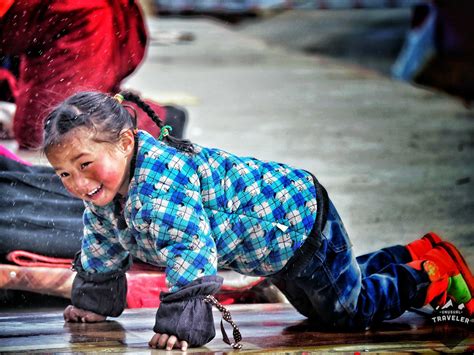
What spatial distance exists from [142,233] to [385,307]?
82 cm

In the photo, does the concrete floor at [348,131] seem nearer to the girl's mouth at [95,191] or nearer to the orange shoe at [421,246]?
the orange shoe at [421,246]

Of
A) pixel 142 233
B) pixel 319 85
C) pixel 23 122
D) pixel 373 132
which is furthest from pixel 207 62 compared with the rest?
pixel 142 233

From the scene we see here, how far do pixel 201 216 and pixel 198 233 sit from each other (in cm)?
6

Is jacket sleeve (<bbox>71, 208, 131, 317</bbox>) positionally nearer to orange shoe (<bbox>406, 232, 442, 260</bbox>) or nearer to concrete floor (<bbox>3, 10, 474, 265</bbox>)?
orange shoe (<bbox>406, 232, 442, 260</bbox>)

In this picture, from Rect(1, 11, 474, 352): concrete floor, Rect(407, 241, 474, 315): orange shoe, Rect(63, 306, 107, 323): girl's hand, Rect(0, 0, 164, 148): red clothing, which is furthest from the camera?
Rect(1, 11, 474, 352): concrete floor

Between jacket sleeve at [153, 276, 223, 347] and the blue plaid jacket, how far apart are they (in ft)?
0.09

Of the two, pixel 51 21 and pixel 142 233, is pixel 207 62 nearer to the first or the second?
pixel 51 21

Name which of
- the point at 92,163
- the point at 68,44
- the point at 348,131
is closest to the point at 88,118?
the point at 92,163

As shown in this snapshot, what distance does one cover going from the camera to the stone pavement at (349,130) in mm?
5590

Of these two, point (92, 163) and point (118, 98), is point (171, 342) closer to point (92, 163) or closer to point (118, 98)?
point (92, 163)

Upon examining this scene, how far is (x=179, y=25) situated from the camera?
19188 mm

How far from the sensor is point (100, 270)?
3.38 m

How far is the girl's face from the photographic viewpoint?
9.89ft

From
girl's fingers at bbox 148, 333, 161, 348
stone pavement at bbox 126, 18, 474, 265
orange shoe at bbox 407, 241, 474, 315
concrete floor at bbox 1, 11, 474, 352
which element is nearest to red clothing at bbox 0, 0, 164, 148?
concrete floor at bbox 1, 11, 474, 352
